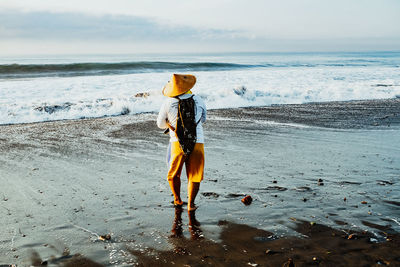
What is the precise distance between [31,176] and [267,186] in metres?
3.57

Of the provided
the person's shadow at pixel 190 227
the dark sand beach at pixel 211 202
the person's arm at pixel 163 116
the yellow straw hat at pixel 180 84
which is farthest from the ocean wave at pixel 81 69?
the person's shadow at pixel 190 227

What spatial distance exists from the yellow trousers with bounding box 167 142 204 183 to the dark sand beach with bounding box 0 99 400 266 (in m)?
0.43

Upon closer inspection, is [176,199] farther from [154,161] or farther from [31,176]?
[31,176]

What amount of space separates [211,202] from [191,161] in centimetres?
67

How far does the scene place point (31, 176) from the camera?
5.81m

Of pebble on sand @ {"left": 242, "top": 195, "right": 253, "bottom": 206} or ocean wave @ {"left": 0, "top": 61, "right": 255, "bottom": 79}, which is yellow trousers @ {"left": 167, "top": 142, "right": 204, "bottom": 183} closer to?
pebble on sand @ {"left": 242, "top": 195, "right": 253, "bottom": 206}

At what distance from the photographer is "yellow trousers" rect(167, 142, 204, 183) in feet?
14.4

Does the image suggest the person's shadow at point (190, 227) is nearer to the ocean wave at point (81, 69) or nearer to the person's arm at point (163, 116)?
the person's arm at point (163, 116)

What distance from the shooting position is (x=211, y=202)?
187 inches

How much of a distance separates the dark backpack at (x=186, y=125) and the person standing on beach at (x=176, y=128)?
3cm

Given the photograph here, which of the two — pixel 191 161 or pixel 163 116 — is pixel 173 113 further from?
pixel 191 161

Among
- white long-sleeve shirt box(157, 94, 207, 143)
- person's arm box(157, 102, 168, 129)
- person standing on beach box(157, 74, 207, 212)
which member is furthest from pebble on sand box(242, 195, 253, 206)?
person's arm box(157, 102, 168, 129)

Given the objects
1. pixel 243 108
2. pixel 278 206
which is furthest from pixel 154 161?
pixel 243 108

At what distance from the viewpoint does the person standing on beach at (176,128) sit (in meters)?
4.30
